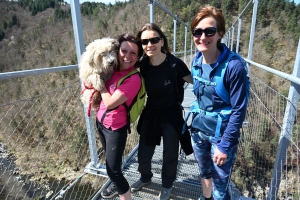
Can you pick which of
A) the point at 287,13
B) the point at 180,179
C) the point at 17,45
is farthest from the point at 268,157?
the point at 17,45

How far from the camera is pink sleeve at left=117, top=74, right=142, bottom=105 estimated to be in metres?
1.24

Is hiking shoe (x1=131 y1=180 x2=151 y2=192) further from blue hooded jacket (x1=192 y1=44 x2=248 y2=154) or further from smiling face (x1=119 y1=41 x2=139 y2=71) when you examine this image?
smiling face (x1=119 y1=41 x2=139 y2=71)

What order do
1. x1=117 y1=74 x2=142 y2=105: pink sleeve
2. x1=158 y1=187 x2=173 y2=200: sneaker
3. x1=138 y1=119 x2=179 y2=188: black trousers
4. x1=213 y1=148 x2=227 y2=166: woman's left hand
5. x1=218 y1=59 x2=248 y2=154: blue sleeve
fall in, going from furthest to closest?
x1=158 y1=187 x2=173 y2=200: sneaker < x1=138 y1=119 x2=179 y2=188: black trousers < x1=117 y1=74 x2=142 y2=105: pink sleeve < x1=213 y1=148 x2=227 y2=166: woman's left hand < x1=218 y1=59 x2=248 y2=154: blue sleeve

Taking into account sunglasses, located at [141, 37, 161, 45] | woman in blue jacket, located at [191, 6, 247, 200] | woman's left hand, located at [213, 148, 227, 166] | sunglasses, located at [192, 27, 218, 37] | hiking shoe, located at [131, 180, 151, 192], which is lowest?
Result: hiking shoe, located at [131, 180, 151, 192]

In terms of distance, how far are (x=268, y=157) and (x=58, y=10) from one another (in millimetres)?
50824

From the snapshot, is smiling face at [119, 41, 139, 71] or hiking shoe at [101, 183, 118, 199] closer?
smiling face at [119, 41, 139, 71]

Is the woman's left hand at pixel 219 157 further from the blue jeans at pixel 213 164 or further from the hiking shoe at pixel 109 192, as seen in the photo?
the hiking shoe at pixel 109 192

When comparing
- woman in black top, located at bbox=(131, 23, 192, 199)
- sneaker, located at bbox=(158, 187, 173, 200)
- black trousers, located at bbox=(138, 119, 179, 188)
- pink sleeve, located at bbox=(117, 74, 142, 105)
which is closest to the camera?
pink sleeve, located at bbox=(117, 74, 142, 105)

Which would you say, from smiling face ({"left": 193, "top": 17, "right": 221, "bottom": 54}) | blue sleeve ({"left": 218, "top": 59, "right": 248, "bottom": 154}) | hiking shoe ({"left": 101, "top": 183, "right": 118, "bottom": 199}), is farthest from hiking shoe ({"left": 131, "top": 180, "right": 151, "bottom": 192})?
smiling face ({"left": 193, "top": 17, "right": 221, "bottom": 54})

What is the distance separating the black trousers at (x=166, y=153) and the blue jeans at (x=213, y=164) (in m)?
0.24

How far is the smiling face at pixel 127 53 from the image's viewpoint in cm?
129

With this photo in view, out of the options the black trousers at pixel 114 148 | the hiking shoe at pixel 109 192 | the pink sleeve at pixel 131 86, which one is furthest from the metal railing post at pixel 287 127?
the hiking shoe at pixel 109 192

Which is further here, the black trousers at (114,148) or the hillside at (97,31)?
the hillside at (97,31)

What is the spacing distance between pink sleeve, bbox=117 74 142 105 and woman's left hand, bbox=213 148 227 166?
607 mm
